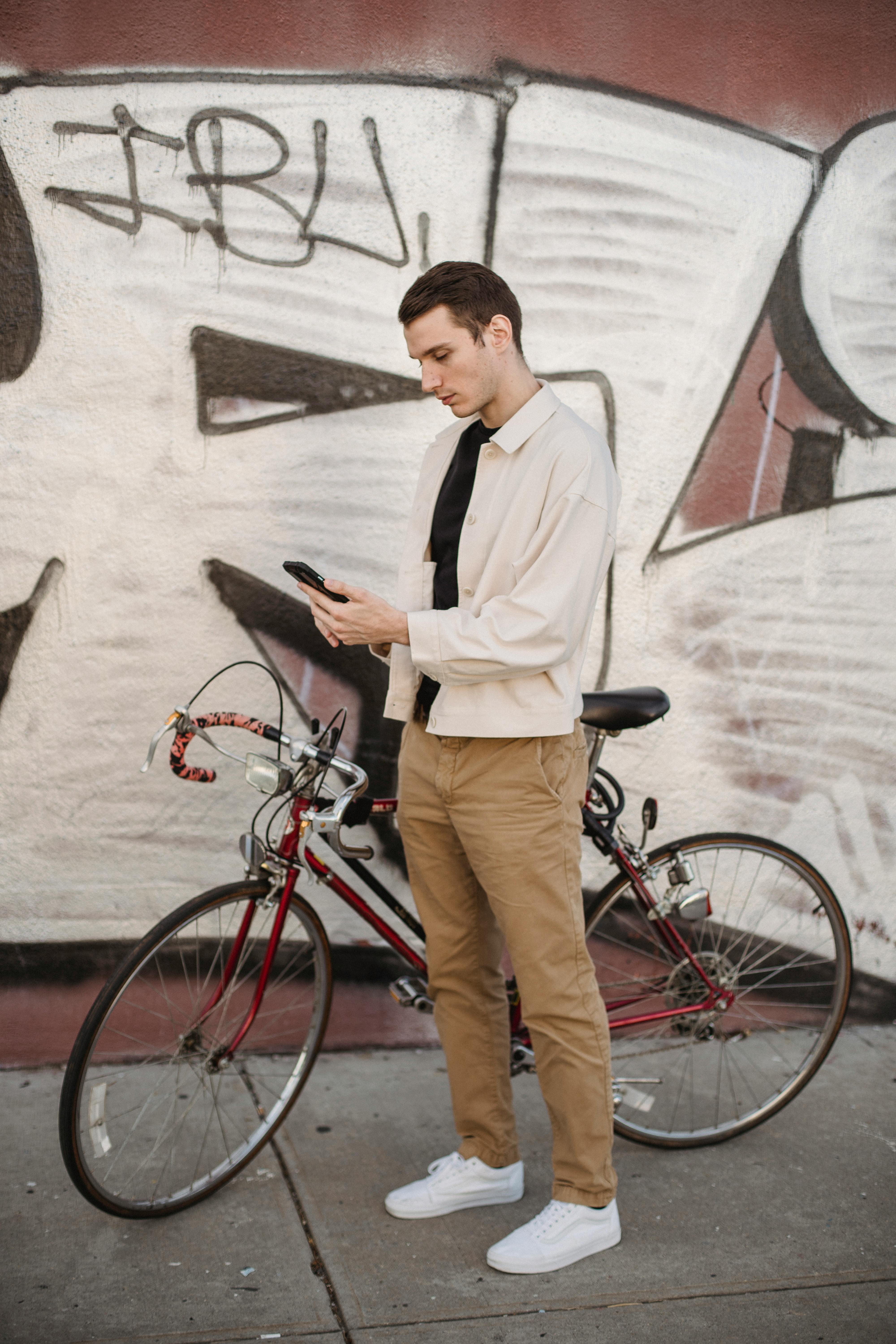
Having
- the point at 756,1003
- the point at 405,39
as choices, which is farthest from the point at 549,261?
the point at 756,1003

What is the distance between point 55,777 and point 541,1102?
1.66m

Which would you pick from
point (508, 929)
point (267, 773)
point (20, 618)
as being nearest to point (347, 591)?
point (267, 773)

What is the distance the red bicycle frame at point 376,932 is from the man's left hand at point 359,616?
0.48 metres

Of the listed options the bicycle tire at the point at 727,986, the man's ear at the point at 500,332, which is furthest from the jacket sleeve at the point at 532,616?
the bicycle tire at the point at 727,986

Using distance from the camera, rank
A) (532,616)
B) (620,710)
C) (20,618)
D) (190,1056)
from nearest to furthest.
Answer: (532,616)
(190,1056)
(620,710)
(20,618)

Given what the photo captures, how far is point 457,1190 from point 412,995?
456 mm

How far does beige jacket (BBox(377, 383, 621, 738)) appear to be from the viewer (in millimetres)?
2188

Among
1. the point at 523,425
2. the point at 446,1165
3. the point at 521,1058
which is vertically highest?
the point at 523,425

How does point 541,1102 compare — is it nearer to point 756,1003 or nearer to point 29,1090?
point 756,1003

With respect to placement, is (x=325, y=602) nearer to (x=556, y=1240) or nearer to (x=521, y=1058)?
(x=521, y=1058)

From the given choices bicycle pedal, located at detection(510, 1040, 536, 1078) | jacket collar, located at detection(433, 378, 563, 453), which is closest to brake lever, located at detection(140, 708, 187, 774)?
jacket collar, located at detection(433, 378, 563, 453)

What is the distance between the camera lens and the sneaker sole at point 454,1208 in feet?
8.41

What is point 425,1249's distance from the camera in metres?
2.47

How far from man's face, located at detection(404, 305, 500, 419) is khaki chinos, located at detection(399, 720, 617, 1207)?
0.73 metres
